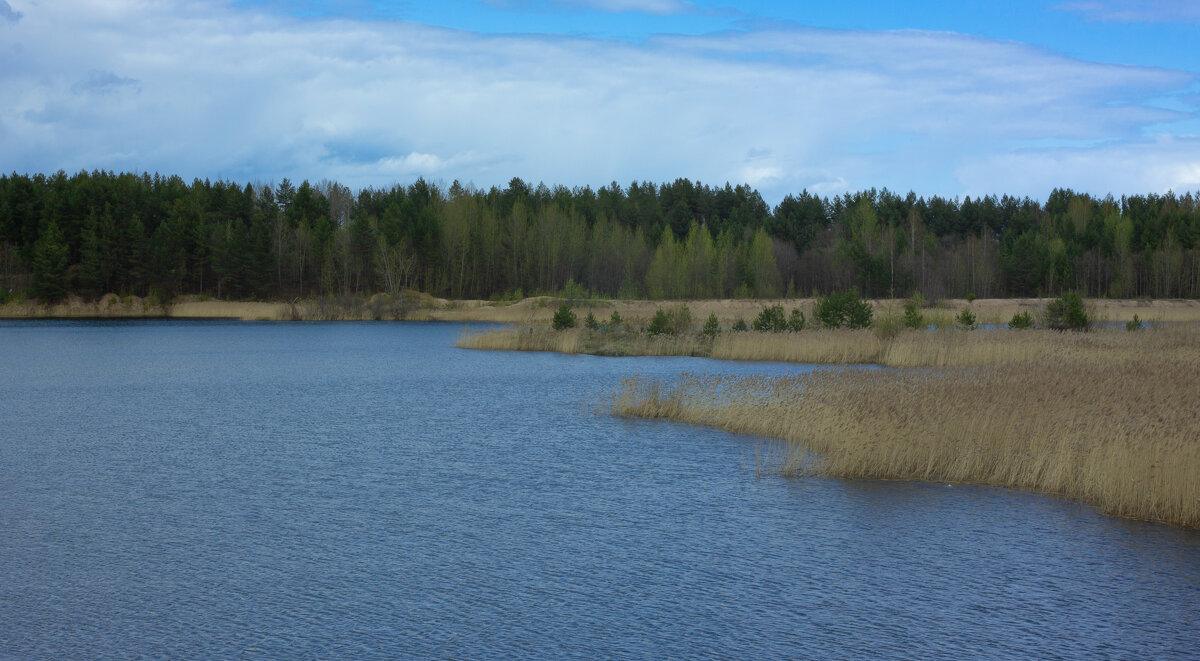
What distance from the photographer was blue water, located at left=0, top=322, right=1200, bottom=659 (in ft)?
24.9

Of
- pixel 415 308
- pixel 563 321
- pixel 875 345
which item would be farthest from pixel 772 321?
pixel 415 308

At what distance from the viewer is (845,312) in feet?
121

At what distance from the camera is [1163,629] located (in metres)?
7.71

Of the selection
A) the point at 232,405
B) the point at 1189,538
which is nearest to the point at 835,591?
the point at 1189,538

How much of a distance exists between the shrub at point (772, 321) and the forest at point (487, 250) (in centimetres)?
4133

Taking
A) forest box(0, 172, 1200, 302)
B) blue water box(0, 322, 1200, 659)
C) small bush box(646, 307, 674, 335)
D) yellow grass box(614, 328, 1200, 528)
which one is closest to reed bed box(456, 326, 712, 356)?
small bush box(646, 307, 674, 335)

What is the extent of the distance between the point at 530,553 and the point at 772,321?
29057 millimetres

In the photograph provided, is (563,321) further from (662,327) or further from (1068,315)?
(1068,315)

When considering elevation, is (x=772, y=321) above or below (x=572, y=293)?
below

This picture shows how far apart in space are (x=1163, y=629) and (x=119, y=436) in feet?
55.5

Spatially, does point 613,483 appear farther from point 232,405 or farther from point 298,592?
point 232,405

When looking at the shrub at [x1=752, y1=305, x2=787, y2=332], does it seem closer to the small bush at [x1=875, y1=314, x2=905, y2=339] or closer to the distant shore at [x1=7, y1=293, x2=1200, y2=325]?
the small bush at [x1=875, y1=314, x2=905, y2=339]

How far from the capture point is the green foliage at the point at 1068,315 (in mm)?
37000

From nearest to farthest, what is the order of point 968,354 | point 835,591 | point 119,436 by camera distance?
point 835,591 < point 119,436 < point 968,354
